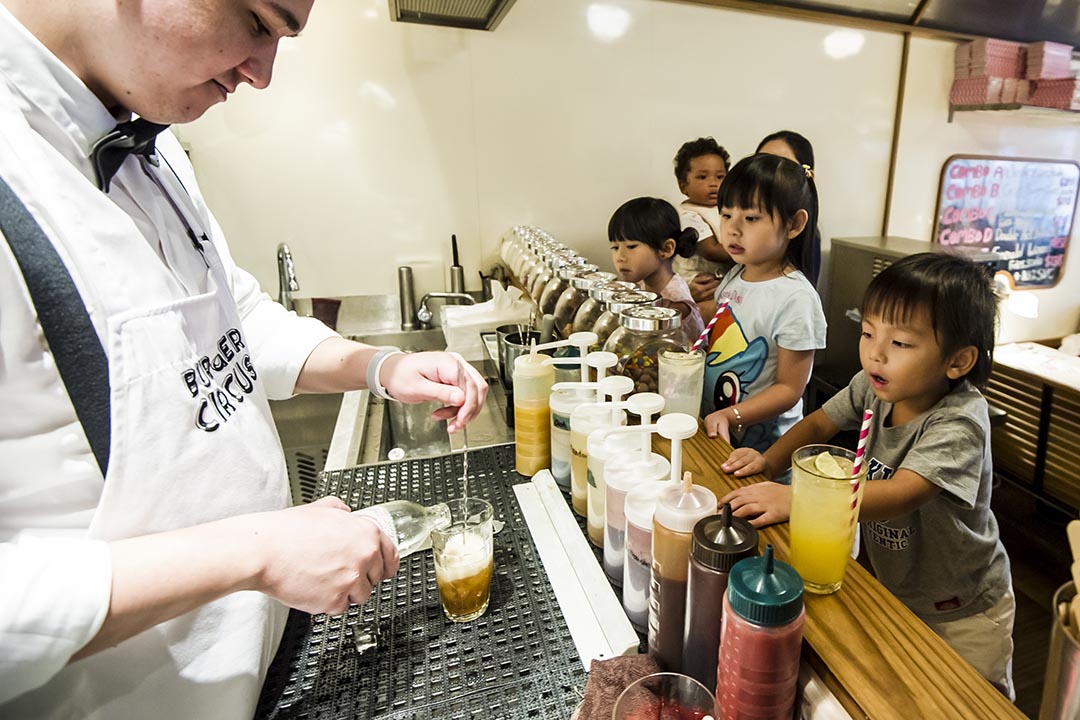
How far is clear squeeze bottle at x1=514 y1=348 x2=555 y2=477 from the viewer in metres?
1.15

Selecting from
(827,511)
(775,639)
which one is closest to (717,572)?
(775,639)

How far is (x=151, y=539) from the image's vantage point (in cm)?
54

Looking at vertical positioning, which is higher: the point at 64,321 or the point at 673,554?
the point at 64,321

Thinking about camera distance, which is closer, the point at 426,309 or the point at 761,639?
the point at 761,639

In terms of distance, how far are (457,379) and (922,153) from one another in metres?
3.70

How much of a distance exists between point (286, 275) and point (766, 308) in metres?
1.99

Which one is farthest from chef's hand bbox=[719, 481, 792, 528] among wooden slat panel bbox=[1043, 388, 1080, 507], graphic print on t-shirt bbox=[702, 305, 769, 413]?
wooden slat panel bbox=[1043, 388, 1080, 507]

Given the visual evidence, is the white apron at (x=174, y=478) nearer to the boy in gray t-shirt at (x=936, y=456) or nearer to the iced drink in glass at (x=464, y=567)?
the iced drink in glass at (x=464, y=567)

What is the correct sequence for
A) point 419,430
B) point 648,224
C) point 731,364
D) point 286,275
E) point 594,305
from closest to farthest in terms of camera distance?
point 594,305 < point 731,364 < point 419,430 < point 648,224 < point 286,275

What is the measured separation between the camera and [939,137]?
3469 millimetres

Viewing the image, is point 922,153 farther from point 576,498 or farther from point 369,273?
point 576,498

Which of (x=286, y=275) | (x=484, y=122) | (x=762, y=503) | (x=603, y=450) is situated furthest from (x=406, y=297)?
(x=762, y=503)

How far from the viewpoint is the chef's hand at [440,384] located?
1021mm

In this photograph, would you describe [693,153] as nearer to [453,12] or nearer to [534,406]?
[453,12]
